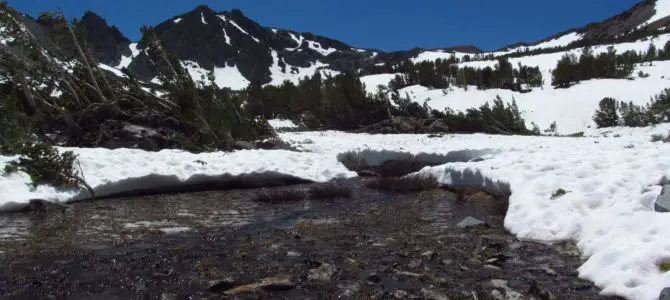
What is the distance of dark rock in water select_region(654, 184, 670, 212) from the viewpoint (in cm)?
452

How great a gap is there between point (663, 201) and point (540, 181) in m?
2.18

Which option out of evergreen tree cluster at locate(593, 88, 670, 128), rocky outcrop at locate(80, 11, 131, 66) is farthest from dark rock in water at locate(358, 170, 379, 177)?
rocky outcrop at locate(80, 11, 131, 66)

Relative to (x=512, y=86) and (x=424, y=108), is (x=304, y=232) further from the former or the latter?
(x=512, y=86)

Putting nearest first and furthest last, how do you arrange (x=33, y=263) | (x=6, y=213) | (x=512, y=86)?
(x=33, y=263) → (x=6, y=213) → (x=512, y=86)

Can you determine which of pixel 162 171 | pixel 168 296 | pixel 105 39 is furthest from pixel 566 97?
pixel 105 39

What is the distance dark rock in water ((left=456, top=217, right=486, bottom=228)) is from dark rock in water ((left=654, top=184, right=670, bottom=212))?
1984 mm

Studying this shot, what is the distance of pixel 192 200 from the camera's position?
8.65 metres

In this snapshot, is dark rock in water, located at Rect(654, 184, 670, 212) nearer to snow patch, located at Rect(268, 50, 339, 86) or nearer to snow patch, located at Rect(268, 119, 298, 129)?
snow patch, located at Rect(268, 119, 298, 129)

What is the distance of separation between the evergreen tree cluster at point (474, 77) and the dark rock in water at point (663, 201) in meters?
22.8

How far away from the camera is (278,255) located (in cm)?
493

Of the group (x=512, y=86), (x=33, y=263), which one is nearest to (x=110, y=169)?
(x=33, y=263)

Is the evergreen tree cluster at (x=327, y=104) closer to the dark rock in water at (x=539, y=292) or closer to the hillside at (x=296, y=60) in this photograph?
the hillside at (x=296, y=60)

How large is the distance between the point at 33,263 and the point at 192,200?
4.12 m

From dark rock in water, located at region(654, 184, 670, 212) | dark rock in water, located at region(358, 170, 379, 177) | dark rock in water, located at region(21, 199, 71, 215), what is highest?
dark rock in water, located at region(358, 170, 379, 177)
